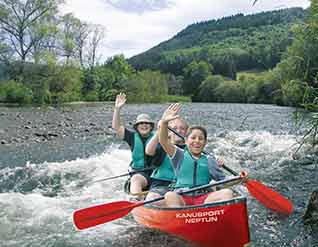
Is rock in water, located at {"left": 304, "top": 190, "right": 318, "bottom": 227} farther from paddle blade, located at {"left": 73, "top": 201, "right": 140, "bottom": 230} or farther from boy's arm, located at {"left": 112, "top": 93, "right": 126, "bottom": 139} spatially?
boy's arm, located at {"left": 112, "top": 93, "right": 126, "bottom": 139}

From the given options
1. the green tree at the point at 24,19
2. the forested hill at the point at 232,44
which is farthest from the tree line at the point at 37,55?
the forested hill at the point at 232,44

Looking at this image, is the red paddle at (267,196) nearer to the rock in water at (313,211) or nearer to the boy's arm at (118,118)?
the rock in water at (313,211)

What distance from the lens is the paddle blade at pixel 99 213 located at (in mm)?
4344

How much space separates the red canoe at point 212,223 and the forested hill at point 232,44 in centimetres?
158

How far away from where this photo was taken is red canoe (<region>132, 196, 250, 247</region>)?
3.79 m

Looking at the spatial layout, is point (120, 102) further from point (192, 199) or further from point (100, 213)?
point (192, 199)

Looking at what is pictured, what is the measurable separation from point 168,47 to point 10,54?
81.6m

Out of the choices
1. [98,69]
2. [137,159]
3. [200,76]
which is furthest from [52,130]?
[200,76]

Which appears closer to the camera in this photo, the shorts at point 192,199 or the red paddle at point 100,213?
the red paddle at point 100,213

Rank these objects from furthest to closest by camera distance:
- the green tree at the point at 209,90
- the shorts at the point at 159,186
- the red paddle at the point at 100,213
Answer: the green tree at the point at 209,90 → the shorts at the point at 159,186 → the red paddle at the point at 100,213

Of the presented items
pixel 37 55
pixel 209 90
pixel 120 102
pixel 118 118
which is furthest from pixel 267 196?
pixel 209 90

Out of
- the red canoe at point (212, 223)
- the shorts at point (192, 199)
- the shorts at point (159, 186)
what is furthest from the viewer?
the shorts at point (159, 186)

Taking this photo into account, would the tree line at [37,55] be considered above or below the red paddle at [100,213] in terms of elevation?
above

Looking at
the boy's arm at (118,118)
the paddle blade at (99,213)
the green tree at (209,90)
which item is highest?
the green tree at (209,90)
